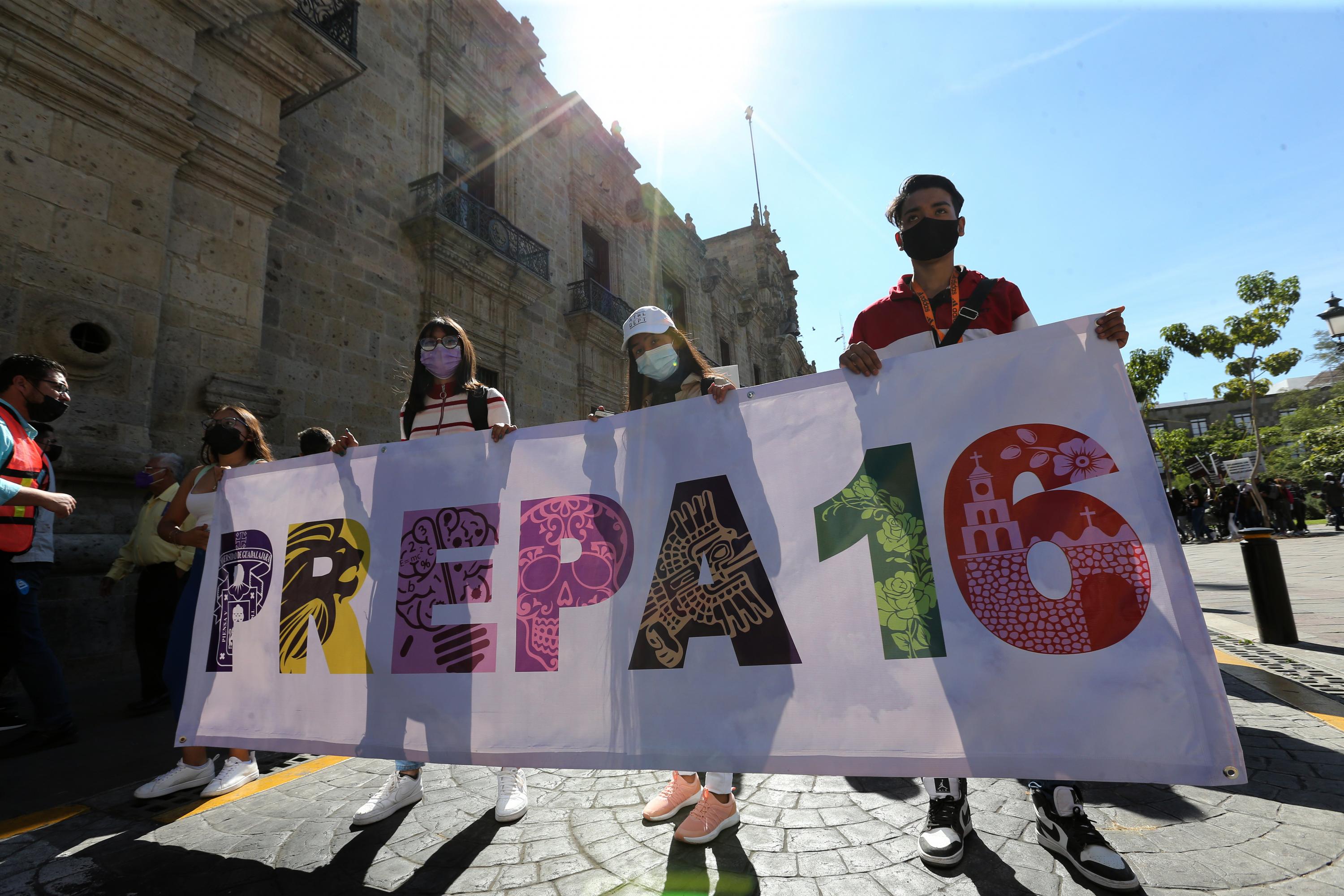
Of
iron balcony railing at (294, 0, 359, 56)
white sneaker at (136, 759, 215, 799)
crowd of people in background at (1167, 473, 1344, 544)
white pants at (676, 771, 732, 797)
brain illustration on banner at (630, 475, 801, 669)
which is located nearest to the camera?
brain illustration on banner at (630, 475, 801, 669)

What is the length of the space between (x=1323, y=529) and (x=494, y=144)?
2553 cm

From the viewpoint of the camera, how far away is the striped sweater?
2904mm

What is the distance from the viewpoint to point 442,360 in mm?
3014

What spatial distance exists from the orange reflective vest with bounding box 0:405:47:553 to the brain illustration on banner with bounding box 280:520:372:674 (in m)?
1.66

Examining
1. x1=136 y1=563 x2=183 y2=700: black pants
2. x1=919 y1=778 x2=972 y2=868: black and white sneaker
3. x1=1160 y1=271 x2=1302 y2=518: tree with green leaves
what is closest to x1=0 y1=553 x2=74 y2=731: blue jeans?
x1=136 y1=563 x2=183 y2=700: black pants

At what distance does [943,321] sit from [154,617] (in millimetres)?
5149

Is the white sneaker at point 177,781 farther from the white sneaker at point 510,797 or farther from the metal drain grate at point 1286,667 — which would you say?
the metal drain grate at point 1286,667

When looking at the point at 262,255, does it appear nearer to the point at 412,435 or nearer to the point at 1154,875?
the point at 412,435

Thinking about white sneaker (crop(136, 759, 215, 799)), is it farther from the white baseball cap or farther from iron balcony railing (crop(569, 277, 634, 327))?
iron balcony railing (crop(569, 277, 634, 327))

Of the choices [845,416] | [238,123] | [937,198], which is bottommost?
[845,416]

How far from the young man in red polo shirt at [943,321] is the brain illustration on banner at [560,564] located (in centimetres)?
106

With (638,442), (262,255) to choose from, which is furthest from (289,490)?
(262,255)

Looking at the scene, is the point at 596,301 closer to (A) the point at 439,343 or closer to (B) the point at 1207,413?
(A) the point at 439,343

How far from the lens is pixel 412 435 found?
302cm
